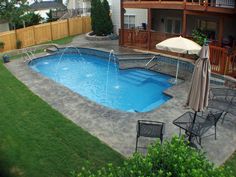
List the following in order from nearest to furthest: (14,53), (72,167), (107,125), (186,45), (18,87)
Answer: (72,167) < (107,125) < (186,45) < (18,87) < (14,53)

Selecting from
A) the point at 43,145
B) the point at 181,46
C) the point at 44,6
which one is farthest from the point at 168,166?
the point at 44,6

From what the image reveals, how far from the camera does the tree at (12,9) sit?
20719 mm

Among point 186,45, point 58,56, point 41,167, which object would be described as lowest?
point 41,167

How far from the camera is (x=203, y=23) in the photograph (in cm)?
2069

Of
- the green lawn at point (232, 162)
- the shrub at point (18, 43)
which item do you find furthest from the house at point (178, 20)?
the green lawn at point (232, 162)

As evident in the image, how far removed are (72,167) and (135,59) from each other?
40.9ft

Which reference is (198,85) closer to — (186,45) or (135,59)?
(186,45)

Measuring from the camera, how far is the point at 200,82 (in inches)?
339

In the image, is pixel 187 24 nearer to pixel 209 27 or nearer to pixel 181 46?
pixel 209 27

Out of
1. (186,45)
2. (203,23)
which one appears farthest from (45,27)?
(186,45)

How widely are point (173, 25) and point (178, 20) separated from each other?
608 millimetres

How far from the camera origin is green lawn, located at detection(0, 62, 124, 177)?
27.5 feet

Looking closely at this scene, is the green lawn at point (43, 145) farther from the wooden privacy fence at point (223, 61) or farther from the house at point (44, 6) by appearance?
the house at point (44, 6)

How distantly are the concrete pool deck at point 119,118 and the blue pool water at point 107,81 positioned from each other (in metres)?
1.52
